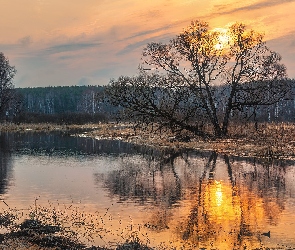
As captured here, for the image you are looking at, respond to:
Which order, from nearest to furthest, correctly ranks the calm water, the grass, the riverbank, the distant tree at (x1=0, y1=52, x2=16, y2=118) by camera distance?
1. the grass
2. the calm water
3. the riverbank
4. the distant tree at (x1=0, y1=52, x2=16, y2=118)

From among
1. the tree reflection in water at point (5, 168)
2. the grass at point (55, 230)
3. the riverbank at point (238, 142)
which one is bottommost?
the grass at point (55, 230)

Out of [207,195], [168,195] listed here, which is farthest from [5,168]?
[207,195]

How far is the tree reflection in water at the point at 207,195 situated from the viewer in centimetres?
1319

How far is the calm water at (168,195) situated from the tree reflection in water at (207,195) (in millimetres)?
32

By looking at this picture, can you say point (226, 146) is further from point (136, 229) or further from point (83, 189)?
point (136, 229)

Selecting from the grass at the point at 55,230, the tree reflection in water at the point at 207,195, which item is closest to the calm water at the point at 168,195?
the tree reflection in water at the point at 207,195

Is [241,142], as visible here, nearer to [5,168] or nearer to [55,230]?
[5,168]

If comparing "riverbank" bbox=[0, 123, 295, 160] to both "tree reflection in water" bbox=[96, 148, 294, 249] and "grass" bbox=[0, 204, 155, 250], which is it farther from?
"grass" bbox=[0, 204, 155, 250]

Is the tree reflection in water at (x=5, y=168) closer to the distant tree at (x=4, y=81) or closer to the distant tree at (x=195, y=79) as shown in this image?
the distant tree at (x=195, y=79)

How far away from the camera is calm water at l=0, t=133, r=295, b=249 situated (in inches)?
513

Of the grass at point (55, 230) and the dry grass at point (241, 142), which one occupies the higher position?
the dry grass at point (241, 142)

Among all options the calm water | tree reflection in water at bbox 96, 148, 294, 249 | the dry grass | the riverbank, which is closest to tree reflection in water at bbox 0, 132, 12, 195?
the calm water

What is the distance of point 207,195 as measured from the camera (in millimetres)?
18953

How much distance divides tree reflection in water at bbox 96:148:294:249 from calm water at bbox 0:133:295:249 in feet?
0.10
